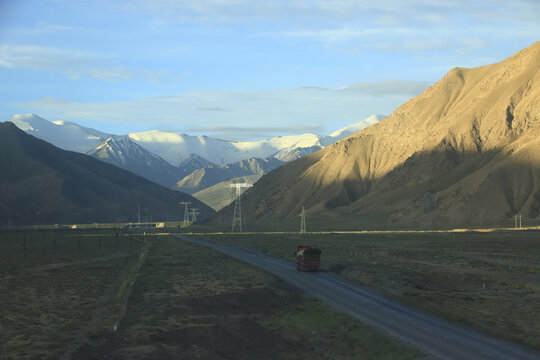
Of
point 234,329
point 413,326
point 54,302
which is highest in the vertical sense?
point 234,329

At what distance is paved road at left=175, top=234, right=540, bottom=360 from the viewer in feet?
99.7

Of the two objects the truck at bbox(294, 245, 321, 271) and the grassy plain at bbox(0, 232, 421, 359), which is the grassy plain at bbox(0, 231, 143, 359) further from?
the truck at bbox(294, 245, 321, 271)

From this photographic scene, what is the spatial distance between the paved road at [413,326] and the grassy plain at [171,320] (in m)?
1.67

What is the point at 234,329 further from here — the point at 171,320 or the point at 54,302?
the point at 54,302

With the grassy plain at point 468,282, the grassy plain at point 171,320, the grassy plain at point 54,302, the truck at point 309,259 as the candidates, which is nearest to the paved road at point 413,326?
the grassy plain at point 468,282

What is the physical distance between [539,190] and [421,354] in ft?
612

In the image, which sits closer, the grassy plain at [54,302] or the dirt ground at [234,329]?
the dirt ground at [234,329]

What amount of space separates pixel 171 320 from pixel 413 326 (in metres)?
15.1

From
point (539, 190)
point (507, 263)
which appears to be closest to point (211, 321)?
point (507, 263)

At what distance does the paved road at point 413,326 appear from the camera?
30.4 meters

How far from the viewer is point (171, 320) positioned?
122 feet

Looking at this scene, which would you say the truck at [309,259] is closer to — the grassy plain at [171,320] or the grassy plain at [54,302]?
the grassy plain at [171,320]

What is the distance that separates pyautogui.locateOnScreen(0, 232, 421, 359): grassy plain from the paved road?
1.67 meters

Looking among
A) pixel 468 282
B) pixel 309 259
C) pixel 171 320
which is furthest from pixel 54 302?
pixel 468 282
